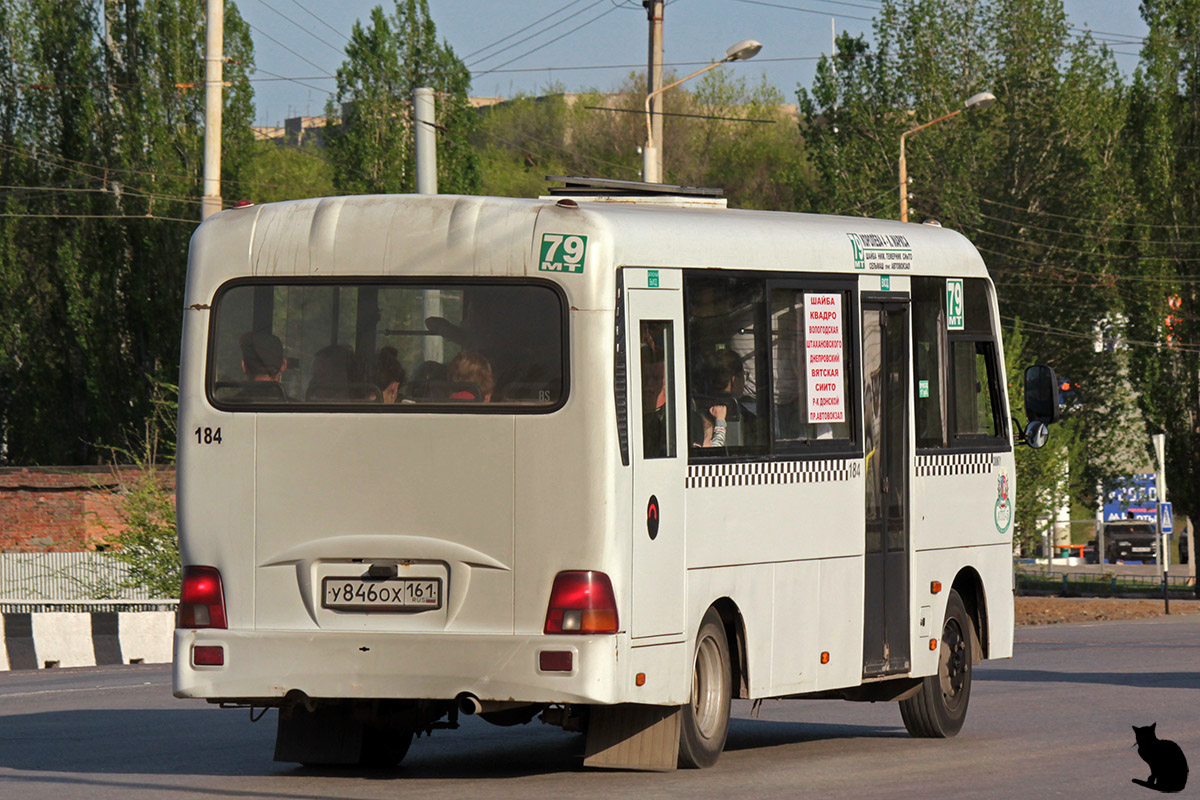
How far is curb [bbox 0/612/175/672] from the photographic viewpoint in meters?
22.5

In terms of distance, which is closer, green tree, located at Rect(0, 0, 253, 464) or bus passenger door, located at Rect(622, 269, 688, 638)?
bus passenger door, located at Rect(622, 269, 688, 638)

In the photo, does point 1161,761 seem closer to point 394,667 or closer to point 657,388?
point 657,388

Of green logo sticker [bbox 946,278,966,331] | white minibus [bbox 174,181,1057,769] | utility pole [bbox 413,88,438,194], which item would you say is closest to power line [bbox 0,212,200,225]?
utility pole [bbox 413,88,438,194]

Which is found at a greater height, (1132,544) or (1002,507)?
(1002,507)

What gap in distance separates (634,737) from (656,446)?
1505 mm

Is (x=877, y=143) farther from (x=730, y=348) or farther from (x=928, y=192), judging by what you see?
(x=730, y=348)

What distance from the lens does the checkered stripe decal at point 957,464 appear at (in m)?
12.9

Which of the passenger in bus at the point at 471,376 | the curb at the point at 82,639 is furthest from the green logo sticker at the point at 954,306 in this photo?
the curb at the point at 82,639

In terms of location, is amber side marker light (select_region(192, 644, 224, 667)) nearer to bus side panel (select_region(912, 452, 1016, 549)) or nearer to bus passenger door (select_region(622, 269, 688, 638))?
bus passenger door (select_region(622, 269, 688, 638))

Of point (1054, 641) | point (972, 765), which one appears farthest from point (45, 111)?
point (972, 765)

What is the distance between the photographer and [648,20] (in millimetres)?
33625

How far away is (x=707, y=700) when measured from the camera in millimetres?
10938

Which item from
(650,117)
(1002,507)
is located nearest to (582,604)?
(1002,507)

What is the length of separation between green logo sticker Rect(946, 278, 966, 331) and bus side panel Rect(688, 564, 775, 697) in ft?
9.19
